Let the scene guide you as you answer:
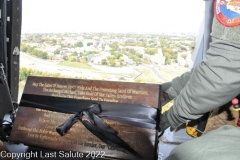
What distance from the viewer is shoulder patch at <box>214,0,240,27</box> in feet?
1.71

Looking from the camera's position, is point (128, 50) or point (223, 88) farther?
point (128, 50)

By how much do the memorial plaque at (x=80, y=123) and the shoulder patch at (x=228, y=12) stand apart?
0.27 m

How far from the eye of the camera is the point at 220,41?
1.77 feet

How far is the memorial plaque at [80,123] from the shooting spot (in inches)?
27.4

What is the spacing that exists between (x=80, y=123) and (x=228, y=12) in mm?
509

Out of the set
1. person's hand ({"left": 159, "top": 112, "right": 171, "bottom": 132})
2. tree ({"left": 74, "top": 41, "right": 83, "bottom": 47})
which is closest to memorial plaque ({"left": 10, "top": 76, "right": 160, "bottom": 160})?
person's hand ({"left": 159, "top": 112, "right": 171, "bottom": 132})

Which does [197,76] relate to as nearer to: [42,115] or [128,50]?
[42,115]

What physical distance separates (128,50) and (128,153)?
24.3 inches

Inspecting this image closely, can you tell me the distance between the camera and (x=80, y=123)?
73 centimetres

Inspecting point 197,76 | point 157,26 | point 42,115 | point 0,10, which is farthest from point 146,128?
point 0,10

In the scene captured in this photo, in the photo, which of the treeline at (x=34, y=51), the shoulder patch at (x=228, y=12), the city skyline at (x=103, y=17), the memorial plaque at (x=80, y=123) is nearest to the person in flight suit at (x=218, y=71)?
the shoulder patch at (x=228, y=12)

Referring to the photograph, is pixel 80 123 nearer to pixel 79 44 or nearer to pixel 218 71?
pixel 218 71

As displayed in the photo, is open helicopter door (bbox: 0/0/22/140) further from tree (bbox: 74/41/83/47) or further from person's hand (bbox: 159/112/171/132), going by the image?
person's hand (bbox: 159/112/171/132)

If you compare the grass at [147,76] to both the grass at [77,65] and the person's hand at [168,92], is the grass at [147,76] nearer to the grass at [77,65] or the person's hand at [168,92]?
the grass at [77,65]
